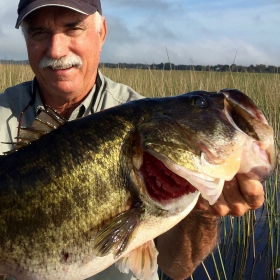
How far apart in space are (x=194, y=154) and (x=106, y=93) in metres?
1.69

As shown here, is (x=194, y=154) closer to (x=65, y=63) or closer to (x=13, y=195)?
(x=13, y=195)

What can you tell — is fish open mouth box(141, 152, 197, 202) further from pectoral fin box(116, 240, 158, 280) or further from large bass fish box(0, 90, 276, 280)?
pectoral fin box(116, 240, 158, 280)

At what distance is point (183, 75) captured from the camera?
766 centimetres

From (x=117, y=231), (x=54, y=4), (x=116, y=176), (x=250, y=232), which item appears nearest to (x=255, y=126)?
(x=116, y=176)

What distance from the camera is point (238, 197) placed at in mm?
2314

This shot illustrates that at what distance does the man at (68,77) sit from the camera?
301cm

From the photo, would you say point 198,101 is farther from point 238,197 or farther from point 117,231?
point 117,231

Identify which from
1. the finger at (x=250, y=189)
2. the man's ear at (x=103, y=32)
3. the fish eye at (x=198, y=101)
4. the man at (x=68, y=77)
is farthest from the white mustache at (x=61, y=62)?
the finger at (x=250, y=189)

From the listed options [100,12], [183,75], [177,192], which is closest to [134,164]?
[177,192]

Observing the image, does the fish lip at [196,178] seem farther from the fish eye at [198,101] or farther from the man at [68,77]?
the man at [68,77]

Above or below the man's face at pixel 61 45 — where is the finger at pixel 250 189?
below

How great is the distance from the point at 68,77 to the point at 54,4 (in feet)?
1.87

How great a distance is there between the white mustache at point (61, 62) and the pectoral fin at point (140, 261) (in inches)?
63.5

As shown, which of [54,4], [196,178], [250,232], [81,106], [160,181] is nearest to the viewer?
[196,178]
